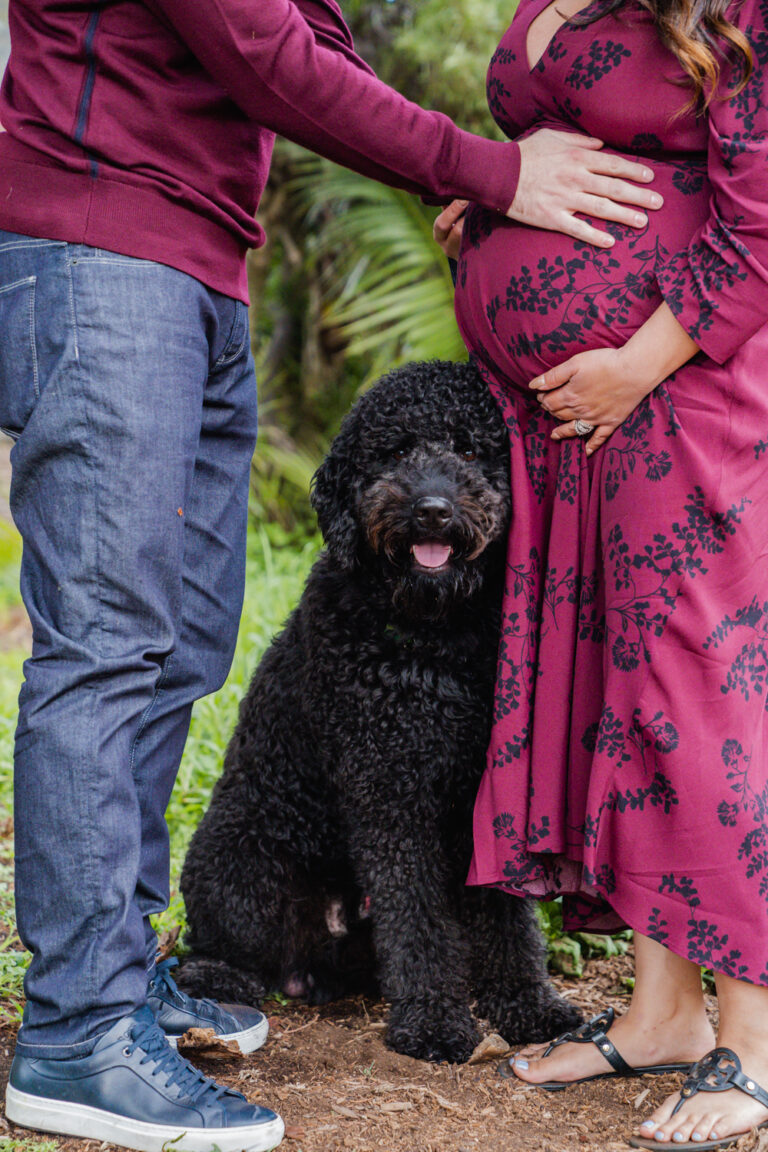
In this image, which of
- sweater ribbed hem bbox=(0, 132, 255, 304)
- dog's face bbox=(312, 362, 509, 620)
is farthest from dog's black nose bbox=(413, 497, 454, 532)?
sweater ribbed hem bbox=(0, 132, 255, 304)

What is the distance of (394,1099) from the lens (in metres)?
2.30

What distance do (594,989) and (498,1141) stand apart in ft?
3.27

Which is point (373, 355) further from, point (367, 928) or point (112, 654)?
point (112, 654)

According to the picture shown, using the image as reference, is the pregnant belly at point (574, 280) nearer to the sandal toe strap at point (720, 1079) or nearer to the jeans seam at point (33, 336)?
the jeans seam at point (33, 336)

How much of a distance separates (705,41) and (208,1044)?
7.59ft

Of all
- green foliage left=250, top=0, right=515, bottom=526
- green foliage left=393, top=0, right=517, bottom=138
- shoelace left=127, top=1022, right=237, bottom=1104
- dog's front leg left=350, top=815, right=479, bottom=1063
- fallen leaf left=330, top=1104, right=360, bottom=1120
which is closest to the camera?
shoelace left=127, top=1022, right=237, bottom=1104

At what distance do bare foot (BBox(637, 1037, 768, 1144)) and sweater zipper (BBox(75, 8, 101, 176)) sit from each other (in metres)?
2.12

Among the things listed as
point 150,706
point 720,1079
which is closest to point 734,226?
point 150,706

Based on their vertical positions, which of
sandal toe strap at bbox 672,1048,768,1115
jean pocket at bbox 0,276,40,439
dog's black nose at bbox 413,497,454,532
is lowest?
sandal toe strap at bbox 672,1048,768,1115

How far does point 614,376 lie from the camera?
83.7 inches

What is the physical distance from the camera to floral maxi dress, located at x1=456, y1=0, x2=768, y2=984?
6.66 feet

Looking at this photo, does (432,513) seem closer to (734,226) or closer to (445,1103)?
(734,226)

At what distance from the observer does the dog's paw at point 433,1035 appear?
2.51 metres

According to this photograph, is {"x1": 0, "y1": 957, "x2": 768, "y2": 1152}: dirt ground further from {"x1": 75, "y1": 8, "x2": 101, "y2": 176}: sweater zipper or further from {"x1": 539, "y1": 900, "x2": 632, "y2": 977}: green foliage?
{"x1": 75, "y1": 8, "x2": 101, "y2": 176}: sweater zipper
